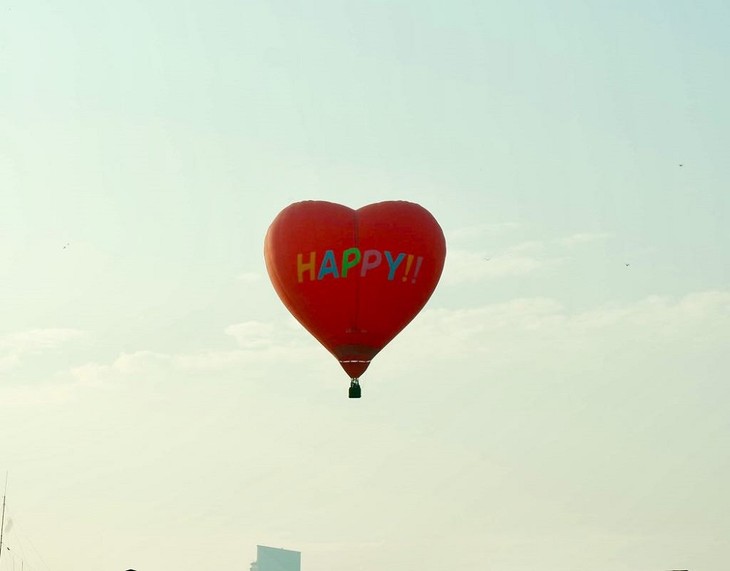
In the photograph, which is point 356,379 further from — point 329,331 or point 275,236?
point 275,236

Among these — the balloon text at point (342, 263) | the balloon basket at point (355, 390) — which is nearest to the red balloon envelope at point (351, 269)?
the balloon text at point (342, 263)

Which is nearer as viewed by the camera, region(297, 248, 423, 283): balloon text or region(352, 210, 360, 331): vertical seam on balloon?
region(297, 248, 423, 283): balloon text

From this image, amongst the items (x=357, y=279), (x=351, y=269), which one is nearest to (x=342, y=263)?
(x=351, y=269)

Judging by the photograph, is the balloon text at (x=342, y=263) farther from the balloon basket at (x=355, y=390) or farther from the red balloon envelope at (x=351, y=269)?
the balloon basket at (x=355, y=390)

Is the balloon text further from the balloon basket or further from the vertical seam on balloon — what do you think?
the balloon basket

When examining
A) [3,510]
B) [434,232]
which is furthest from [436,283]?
[3,510]

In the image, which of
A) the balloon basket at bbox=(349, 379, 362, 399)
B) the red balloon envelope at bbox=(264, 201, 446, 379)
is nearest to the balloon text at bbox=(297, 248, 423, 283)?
the red balloon envelope at bbox=(264, 201, 446, 379)

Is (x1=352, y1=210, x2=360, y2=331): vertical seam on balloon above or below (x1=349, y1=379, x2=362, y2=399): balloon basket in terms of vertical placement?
above

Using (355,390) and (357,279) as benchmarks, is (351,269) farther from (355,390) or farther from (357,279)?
(355,390)
